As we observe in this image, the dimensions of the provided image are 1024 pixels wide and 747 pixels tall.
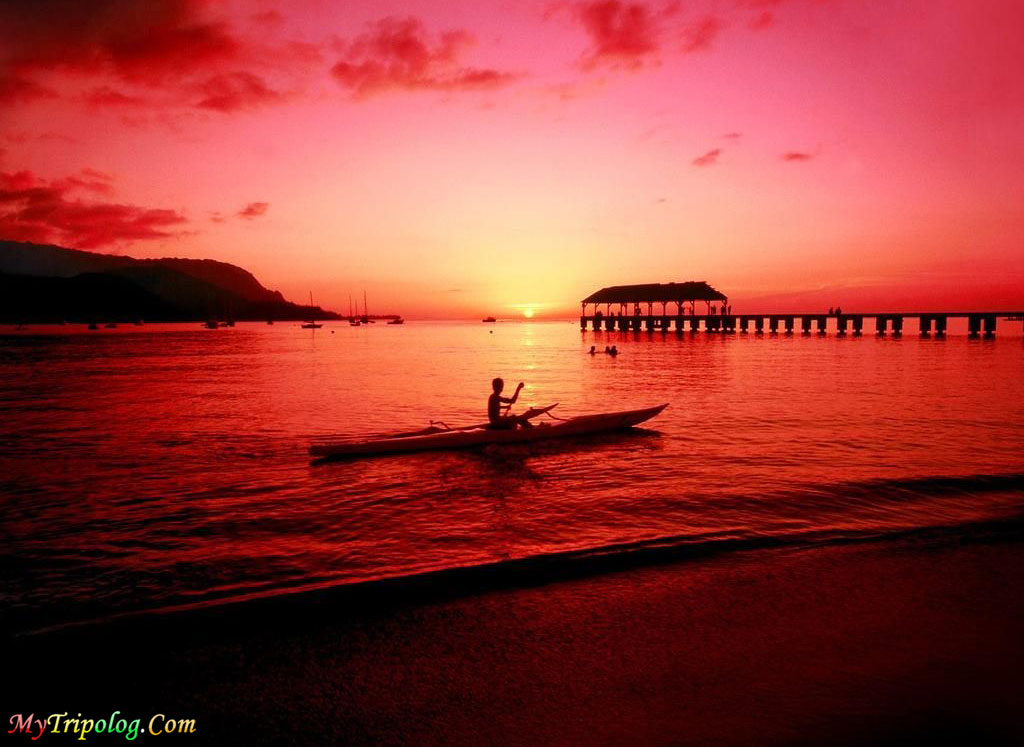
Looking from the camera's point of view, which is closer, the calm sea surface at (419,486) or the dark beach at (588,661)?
the dark beach at (588,661)

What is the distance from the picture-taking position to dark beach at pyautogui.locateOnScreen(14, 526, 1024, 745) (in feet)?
13.1

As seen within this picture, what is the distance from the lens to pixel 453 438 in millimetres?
13812

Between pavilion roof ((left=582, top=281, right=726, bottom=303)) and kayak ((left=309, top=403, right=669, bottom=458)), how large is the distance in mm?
77734

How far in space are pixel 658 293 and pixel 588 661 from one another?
93422mm

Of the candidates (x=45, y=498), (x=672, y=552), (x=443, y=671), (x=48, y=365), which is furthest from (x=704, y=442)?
(x=48, y=365)

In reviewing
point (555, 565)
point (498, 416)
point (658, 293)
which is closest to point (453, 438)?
point (498, 416)

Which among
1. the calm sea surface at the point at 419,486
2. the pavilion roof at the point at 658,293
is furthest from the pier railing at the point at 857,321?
the calm sea surface at the point at 419,486

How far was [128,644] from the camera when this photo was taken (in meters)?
5.29

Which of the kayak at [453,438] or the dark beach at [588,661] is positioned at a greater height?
the kayak at [453,438]

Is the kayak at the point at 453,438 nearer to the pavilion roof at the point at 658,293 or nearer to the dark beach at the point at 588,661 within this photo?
the dark beach at the point at 588,661

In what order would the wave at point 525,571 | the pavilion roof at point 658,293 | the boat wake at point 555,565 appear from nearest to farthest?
the wave at point 525,571, the boat wake at point 555,565, the pavilion roof at point 658,293

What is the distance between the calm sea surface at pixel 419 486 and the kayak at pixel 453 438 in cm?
37

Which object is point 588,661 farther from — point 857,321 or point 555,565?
point 857,321

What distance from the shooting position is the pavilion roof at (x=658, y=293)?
8756 centimetres
